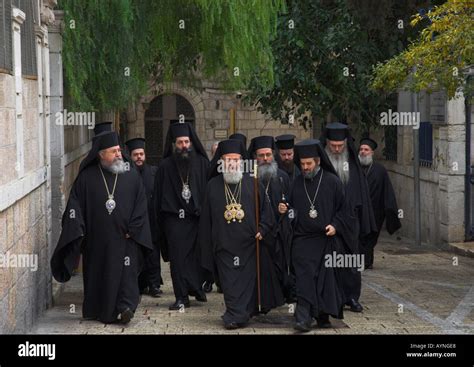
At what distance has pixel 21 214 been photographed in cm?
1106

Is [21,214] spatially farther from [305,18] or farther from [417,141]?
[305,18]

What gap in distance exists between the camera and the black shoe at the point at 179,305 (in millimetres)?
13797

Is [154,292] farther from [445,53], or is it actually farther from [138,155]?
[445,53]

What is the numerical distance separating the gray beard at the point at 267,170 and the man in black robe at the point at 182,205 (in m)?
1.25

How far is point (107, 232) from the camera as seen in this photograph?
1277 centimetres

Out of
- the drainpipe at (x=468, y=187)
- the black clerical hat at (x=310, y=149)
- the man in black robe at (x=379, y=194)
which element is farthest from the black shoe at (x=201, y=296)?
the drainpipe at (x=468, y=187)

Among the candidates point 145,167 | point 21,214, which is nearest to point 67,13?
point 145,167

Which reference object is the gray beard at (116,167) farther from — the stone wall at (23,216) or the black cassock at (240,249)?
the black cassock at (240,249)

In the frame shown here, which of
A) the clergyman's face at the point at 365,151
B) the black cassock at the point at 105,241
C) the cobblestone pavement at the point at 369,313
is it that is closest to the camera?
the cobblestone pavement at the point at 369,313

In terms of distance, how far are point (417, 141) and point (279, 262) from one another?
9.87m

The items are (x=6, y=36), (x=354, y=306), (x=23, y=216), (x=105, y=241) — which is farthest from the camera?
(x=354, y=306)

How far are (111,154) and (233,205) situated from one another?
1.39 m

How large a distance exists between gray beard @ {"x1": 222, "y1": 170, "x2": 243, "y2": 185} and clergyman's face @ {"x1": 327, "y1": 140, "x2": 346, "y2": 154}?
4.55 feet

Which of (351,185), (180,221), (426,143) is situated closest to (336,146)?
(351,185)
